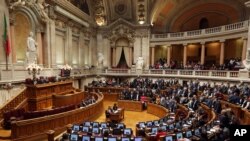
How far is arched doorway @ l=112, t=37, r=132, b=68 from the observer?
25.0m

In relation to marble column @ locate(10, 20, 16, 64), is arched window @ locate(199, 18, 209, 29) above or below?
above

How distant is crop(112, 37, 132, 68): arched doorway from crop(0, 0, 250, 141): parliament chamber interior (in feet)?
0.42

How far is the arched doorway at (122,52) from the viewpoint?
81.9ft

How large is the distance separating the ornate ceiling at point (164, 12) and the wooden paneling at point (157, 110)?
1285cm

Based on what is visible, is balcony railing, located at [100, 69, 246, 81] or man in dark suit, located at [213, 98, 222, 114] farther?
balcony railing, located at [100, 69, 246, 81]

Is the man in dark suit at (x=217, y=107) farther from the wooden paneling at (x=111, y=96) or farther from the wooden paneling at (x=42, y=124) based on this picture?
the wooden paneling at (x=111, y=96)

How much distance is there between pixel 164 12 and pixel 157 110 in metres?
16.0

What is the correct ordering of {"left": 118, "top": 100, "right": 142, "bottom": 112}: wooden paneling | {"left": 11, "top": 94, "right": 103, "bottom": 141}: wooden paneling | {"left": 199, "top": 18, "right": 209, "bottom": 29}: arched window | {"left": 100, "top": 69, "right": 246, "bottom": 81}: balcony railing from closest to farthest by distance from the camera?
1. {"left": 11, "top": 94, "right": 103, "bottom": 141}: wooden paneling
2. {"left": 118, "top": 100, "right": 142, "bottom": 112}: wooden paneling
3. {"left": 100, "top": 69, "right": 246, "bottom": 81}: balcony railing
4. {"left": 199, "top": 18, "right": 209, "bottom": 29}: arched window

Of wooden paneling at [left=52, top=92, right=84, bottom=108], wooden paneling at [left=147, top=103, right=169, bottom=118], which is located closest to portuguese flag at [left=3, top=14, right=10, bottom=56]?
wooden paneling at [left=52, top=92, right=84, bottom=108]

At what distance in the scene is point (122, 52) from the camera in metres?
25.2

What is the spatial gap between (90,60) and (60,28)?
7051 millimetres

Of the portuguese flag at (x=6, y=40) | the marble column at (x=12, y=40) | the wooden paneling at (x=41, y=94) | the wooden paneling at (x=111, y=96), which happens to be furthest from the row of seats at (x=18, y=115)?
the wooden paneling at (x=111, y=96)

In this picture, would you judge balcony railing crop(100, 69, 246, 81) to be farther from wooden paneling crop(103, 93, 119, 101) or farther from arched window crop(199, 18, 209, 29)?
arched window crop(199, 18, 209, 29)

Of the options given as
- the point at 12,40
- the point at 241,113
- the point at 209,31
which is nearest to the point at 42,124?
the point at 12,40
